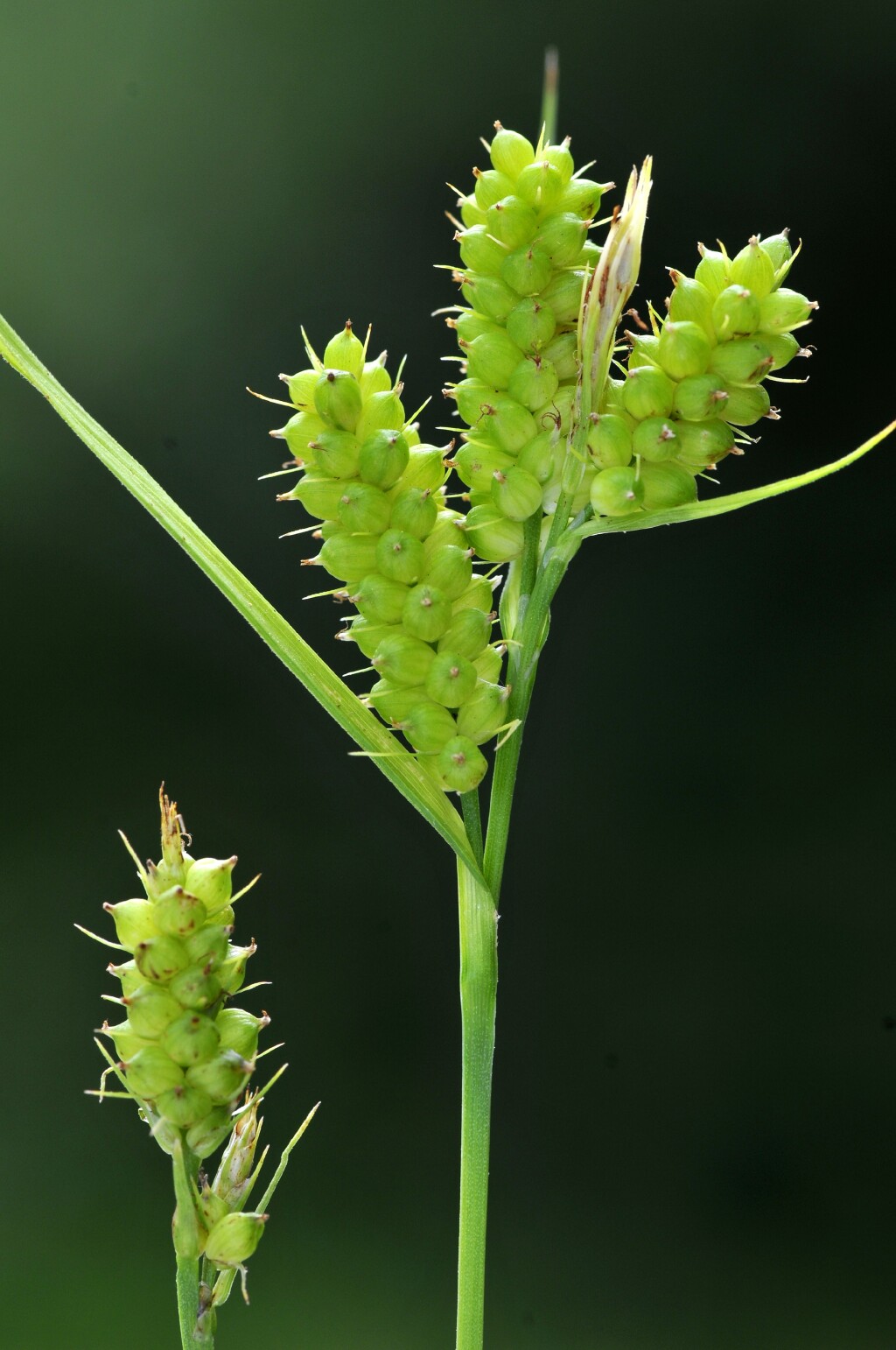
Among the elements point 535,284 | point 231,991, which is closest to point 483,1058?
point 231,991

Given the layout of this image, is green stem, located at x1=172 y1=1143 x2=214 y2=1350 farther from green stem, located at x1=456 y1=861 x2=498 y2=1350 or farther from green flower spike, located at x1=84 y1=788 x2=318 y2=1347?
green stem, located at x1=456 y1=861 x2=498 y2=1350

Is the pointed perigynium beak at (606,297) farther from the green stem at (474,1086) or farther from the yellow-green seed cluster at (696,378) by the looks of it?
the green stem at (474,1086)

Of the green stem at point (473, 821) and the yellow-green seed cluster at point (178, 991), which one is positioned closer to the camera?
the yellow-green seed cluster at point (178, 991)

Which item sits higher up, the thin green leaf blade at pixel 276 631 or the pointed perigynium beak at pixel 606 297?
the pointed perigynium beak at pixel 606 297

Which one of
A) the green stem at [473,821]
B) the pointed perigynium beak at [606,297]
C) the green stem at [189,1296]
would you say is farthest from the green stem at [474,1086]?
the pointed perigynium beak at [606,297]

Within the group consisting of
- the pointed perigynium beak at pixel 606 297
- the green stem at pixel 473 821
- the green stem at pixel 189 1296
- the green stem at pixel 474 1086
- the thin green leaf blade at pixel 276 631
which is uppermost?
the pointed perigynium beak at pixel 606 297

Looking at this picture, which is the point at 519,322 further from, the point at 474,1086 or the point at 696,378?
the point at 474,1086

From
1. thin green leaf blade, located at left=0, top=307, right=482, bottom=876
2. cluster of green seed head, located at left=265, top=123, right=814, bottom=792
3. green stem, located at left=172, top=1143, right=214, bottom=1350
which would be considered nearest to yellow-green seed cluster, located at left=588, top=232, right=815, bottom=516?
cluster of green seed head, located at left=265, top=123, right=814, bottom=792
